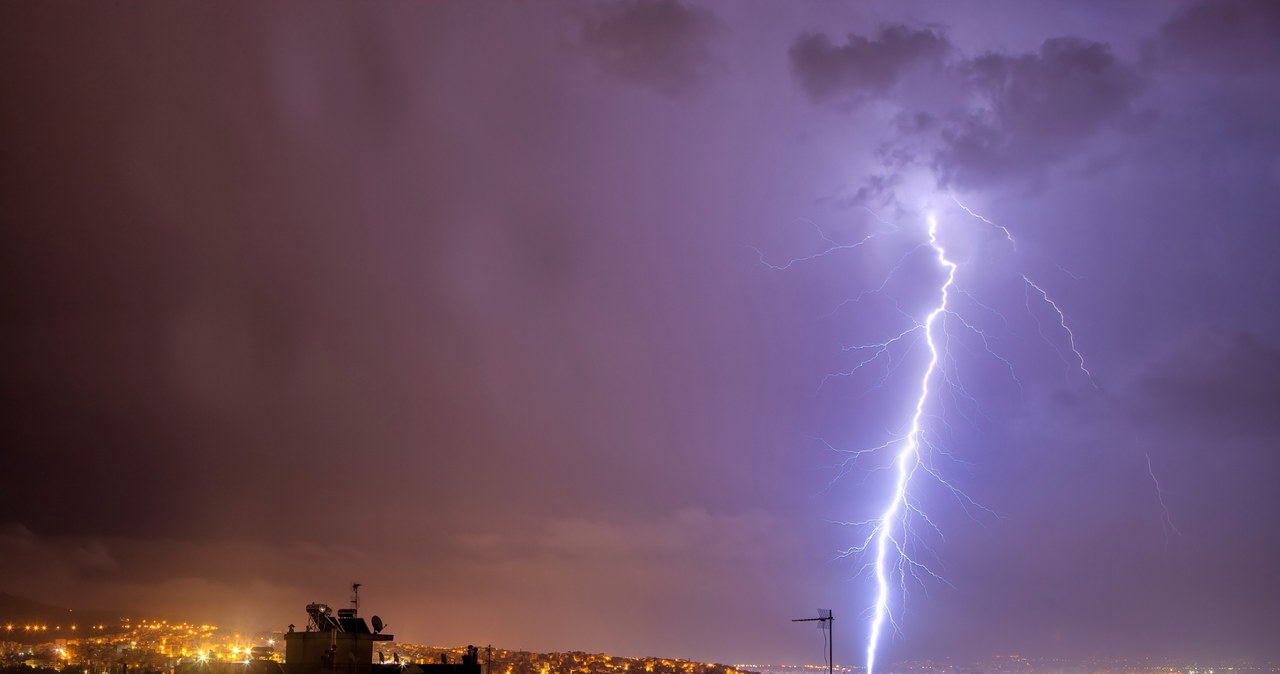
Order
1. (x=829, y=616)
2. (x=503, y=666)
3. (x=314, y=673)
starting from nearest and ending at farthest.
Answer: (x=314, y=673)
(x=829, y=616)
(x=503, y=666)

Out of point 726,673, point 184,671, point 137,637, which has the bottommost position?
point 726,673

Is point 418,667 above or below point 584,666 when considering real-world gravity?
above

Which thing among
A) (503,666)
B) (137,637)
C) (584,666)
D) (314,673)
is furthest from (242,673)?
(584,666)

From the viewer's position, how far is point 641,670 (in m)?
157

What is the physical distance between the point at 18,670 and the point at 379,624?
2744cm

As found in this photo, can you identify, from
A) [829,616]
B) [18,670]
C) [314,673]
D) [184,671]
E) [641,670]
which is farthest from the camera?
[641,670]

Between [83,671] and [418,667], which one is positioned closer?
[418,667]

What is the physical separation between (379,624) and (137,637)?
107793 millimetres

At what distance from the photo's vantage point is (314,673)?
34.7 meters

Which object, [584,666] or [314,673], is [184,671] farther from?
[584,666]

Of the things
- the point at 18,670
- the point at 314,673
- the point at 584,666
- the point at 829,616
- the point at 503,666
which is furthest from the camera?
the point at 584,666

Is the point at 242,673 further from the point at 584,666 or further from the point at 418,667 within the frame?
the point at 584,666

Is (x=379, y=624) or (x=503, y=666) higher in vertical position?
(x=379, y=624)

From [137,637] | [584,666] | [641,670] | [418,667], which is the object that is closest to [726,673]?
[641,670]
